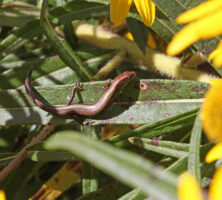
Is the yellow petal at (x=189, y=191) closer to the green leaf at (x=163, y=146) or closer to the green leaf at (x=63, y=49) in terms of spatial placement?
the green leaf at (x=163, y=146)

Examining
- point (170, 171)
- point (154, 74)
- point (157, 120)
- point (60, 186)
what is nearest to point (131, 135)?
point (157, 120)

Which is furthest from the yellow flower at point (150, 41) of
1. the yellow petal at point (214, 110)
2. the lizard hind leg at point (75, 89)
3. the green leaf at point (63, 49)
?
the yellow petal at point (214, 110)

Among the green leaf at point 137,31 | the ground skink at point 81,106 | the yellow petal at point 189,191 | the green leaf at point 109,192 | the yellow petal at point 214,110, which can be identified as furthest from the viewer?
the green leaf at point 137,31

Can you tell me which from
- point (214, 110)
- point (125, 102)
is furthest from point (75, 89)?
point (214, 110)

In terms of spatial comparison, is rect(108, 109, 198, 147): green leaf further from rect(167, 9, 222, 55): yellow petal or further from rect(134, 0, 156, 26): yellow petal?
rect(167, 9, 222, 55): yellow petal

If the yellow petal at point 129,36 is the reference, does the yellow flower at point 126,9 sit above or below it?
above

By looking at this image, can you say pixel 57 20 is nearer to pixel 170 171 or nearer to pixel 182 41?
pixel 170 171
